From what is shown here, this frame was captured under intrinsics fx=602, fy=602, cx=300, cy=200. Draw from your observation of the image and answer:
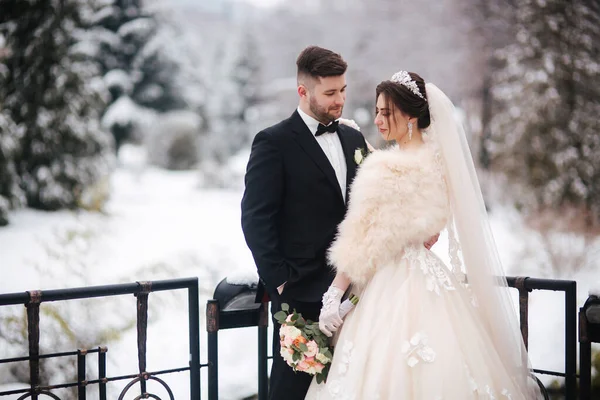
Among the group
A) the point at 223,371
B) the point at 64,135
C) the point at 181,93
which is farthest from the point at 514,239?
the point at 181,93

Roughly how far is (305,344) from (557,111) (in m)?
11.3

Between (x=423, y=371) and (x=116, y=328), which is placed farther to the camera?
(x=116, y=328)

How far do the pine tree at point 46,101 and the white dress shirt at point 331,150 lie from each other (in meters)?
11.8

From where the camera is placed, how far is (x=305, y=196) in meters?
3.03

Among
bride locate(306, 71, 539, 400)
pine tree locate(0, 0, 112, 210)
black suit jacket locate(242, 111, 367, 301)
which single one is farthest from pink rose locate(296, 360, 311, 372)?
pine tree locate(0, 0, 112, 210)

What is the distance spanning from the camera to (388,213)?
9.15 feet

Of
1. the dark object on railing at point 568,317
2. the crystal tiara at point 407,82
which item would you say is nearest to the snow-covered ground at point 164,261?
the crystal tiara at point 407,82

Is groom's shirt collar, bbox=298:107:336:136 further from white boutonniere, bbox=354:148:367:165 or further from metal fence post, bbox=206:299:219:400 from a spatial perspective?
metal fence post, bbox=206:299:219:400

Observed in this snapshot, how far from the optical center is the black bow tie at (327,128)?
3121mm

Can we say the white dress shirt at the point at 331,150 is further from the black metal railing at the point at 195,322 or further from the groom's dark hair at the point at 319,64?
the black metal railing at the point at 195,322

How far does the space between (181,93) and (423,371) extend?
73.7ft

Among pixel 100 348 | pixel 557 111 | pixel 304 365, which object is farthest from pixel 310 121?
pixel 557 111

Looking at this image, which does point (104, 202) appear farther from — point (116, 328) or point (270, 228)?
point (270, 228)

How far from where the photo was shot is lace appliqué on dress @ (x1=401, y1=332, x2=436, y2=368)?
8.54 feet
